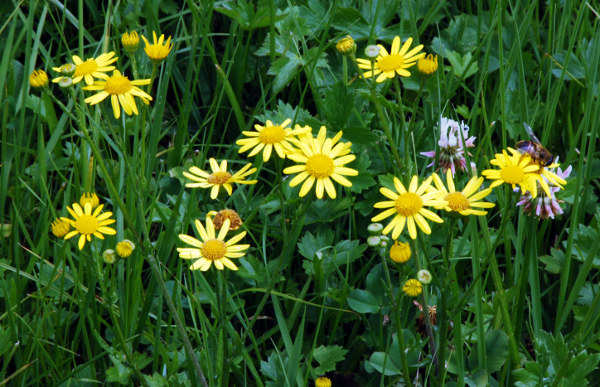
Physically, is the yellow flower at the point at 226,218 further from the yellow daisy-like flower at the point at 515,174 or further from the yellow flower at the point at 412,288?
the yellow daisy-like flower at the point at 515,174

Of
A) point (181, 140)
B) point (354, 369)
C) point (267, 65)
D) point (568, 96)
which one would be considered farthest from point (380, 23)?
point (354, 369)

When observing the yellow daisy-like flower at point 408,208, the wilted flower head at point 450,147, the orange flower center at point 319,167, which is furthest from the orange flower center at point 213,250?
the wilted flower head at point 450,147

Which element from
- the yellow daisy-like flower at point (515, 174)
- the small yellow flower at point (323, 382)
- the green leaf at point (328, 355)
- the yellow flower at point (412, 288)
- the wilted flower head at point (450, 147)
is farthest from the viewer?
the wilted flower head at point (450, 147)

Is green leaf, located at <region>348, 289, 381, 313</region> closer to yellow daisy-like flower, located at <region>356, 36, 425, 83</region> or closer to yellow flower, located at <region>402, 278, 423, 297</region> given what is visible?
yellow flower, located at <region>402, 278, 423, 297</region>

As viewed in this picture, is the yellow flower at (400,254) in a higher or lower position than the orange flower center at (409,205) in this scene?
lower

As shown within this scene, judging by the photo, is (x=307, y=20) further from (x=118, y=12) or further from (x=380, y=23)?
(x=118, y=12)

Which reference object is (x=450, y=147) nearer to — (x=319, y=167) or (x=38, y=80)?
(x=319, y=167)
